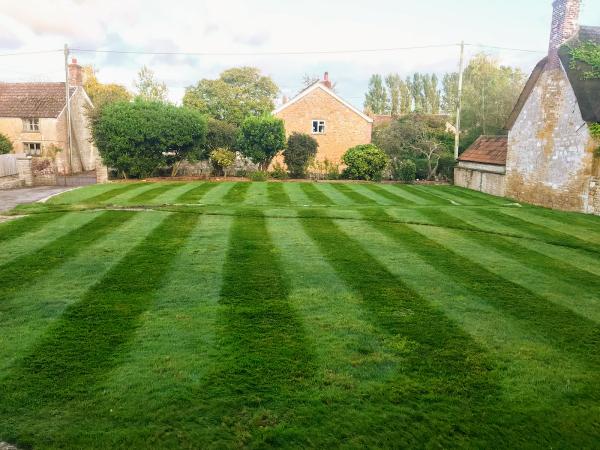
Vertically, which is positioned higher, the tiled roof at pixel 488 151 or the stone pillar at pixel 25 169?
the tiled roof at pixel 488 151

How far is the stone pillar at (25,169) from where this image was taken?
83.1 feet

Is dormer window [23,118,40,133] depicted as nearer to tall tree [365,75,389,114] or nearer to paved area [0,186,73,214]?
paved area [0,186,73,214]

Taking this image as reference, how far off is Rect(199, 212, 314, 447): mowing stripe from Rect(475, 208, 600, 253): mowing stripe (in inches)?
302

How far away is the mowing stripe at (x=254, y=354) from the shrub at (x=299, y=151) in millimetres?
22821

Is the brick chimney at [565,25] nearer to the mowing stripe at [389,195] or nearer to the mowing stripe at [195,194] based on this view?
the mowing stripe at [389,195]

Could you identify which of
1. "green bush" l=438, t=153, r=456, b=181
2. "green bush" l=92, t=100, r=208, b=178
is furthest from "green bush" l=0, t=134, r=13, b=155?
"green bush" l=438, t=153, r=456, b=181

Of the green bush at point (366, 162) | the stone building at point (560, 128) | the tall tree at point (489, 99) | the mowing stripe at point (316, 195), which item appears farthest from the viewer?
the tall tree at point (489, 99)

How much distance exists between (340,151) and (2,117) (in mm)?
28712

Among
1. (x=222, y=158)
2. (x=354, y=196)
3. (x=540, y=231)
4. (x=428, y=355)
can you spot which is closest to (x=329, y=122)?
(x=222, y=158)

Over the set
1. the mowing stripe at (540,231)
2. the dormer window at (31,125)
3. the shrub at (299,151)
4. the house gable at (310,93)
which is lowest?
the mowing stripe at (540,231)

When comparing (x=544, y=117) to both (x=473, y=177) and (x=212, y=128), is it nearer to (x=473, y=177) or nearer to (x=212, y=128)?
(x=473, y=177)

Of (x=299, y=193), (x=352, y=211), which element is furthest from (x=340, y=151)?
(x=352, y=211)

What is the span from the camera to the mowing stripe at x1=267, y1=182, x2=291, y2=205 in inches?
734

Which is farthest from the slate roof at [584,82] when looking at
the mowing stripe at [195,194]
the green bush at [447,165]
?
the mowing stripe at [195,194]
